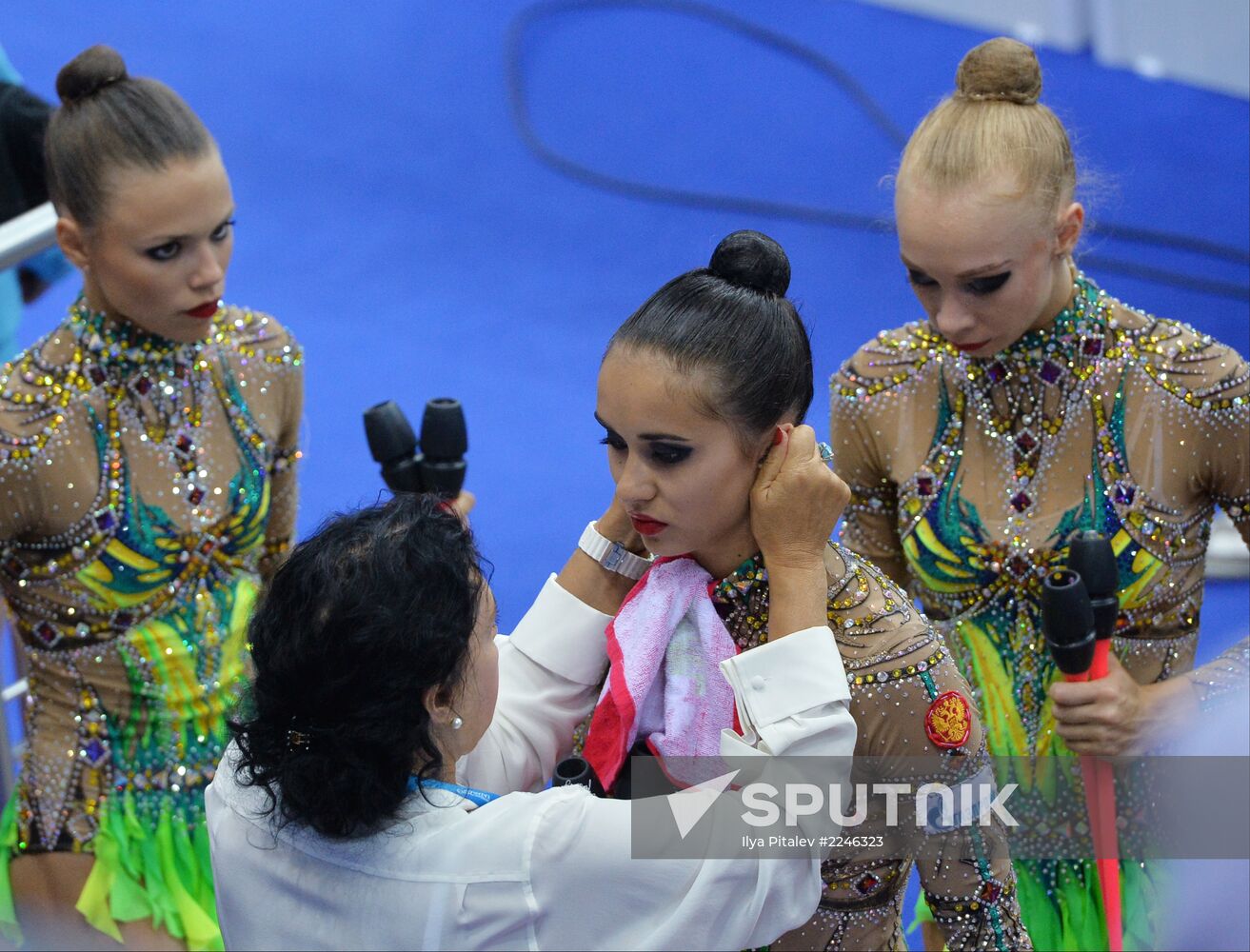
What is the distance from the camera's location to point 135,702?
7.66 ft

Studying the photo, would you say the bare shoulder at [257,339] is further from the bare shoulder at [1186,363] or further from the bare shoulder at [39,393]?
the bare shoulder at [1186,363]

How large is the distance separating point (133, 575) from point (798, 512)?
116cm

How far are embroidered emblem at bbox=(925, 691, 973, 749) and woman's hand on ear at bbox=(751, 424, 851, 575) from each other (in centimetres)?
20

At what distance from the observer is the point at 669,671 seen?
1623 mm

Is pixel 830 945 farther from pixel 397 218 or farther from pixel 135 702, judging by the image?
pixel 397 218

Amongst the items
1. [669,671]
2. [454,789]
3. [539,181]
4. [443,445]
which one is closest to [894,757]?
[669,671]

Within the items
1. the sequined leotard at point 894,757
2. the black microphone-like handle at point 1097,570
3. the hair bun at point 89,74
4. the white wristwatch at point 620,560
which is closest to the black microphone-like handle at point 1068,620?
the black microphone-like handle at point 1097,570

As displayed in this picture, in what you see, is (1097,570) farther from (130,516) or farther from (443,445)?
(130,516)

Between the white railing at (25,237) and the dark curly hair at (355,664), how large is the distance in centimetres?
107

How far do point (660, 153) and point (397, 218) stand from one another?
1.03 meters

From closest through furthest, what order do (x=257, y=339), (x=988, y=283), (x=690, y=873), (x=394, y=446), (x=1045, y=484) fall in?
(x=690, y=873)
(x=988, y=283)
(x=1045, y=484)
(x=394, y=446)
(x=257, y=339)

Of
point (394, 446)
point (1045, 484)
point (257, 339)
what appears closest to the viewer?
point (1045, 484)

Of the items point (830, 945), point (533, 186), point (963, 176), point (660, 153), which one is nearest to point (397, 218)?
point (533, 186)

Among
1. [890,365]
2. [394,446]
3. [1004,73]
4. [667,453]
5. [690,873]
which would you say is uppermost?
[1004,73]
